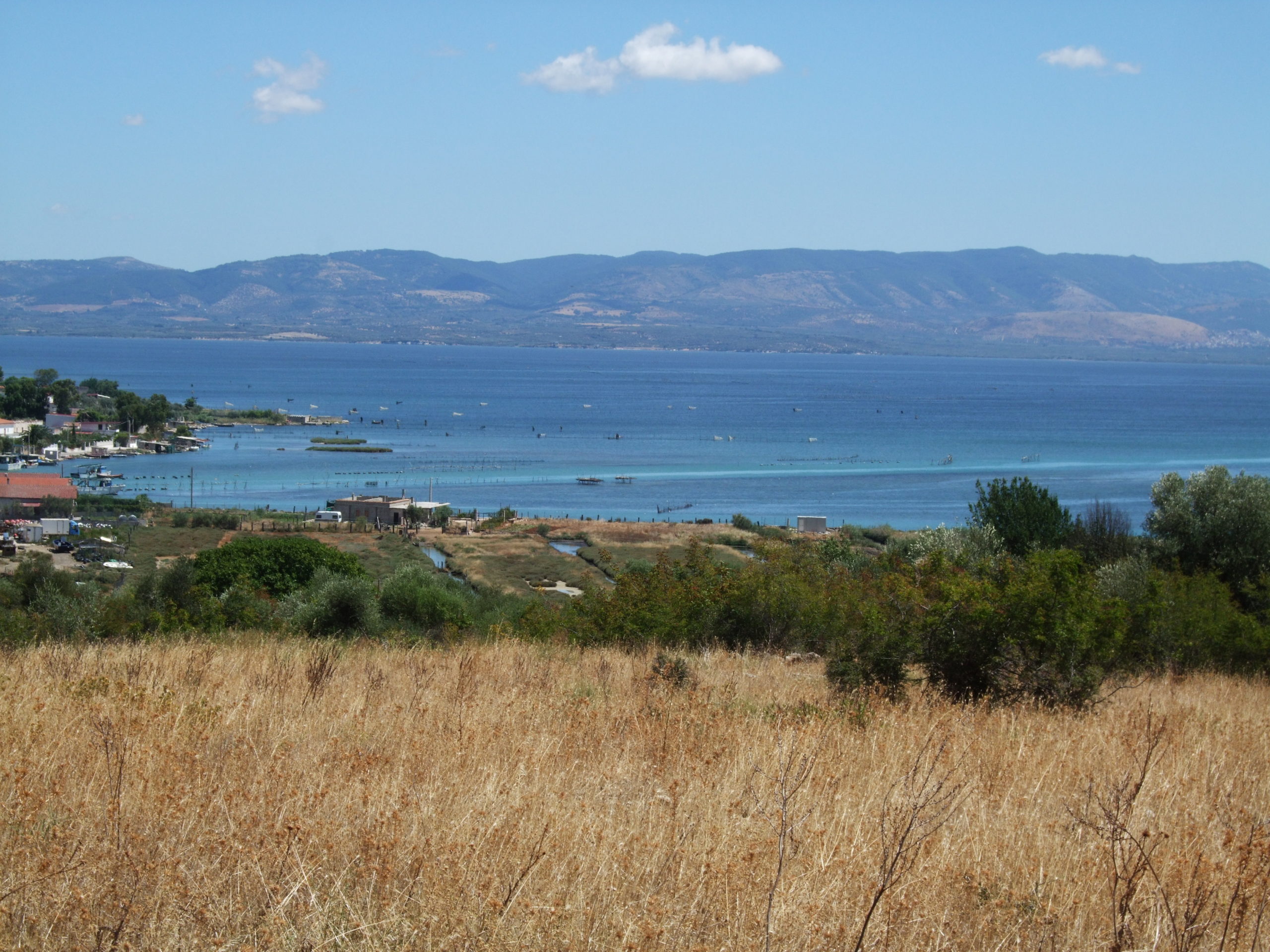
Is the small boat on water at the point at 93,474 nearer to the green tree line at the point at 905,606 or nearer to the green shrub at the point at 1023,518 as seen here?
the green tree line at the point at 905,606

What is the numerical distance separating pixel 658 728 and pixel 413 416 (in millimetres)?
119407

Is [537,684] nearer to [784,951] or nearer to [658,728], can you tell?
[658,728]

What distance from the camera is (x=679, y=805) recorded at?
170 inches

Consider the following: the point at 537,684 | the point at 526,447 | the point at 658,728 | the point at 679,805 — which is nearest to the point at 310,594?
the point at 537,684

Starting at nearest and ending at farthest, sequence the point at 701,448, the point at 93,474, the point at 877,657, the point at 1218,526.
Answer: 1. the point at 877,657
2. the point at 1218,526
3. the point at 93,474
4. the point at 701,448

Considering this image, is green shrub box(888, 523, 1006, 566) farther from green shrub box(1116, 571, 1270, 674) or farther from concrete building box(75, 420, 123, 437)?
concrete building box(75, 420, 123, 437)

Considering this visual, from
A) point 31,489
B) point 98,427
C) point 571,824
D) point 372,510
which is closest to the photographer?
point 571,824

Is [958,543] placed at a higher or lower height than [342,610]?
lower

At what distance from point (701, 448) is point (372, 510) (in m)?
44.8

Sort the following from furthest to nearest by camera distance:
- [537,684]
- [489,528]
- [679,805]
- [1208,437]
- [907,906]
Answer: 1. [1208,437]
2. [489,528]
3. [537,684]
4. [679,805]
5. [907,906]

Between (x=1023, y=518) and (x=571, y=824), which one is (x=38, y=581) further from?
(x=571, y=824)

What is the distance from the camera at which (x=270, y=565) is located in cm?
2919

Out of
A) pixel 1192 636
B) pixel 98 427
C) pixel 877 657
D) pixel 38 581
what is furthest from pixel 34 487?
pixel 877 657

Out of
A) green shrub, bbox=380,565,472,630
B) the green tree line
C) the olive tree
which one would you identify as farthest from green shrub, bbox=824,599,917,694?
the olive tree
